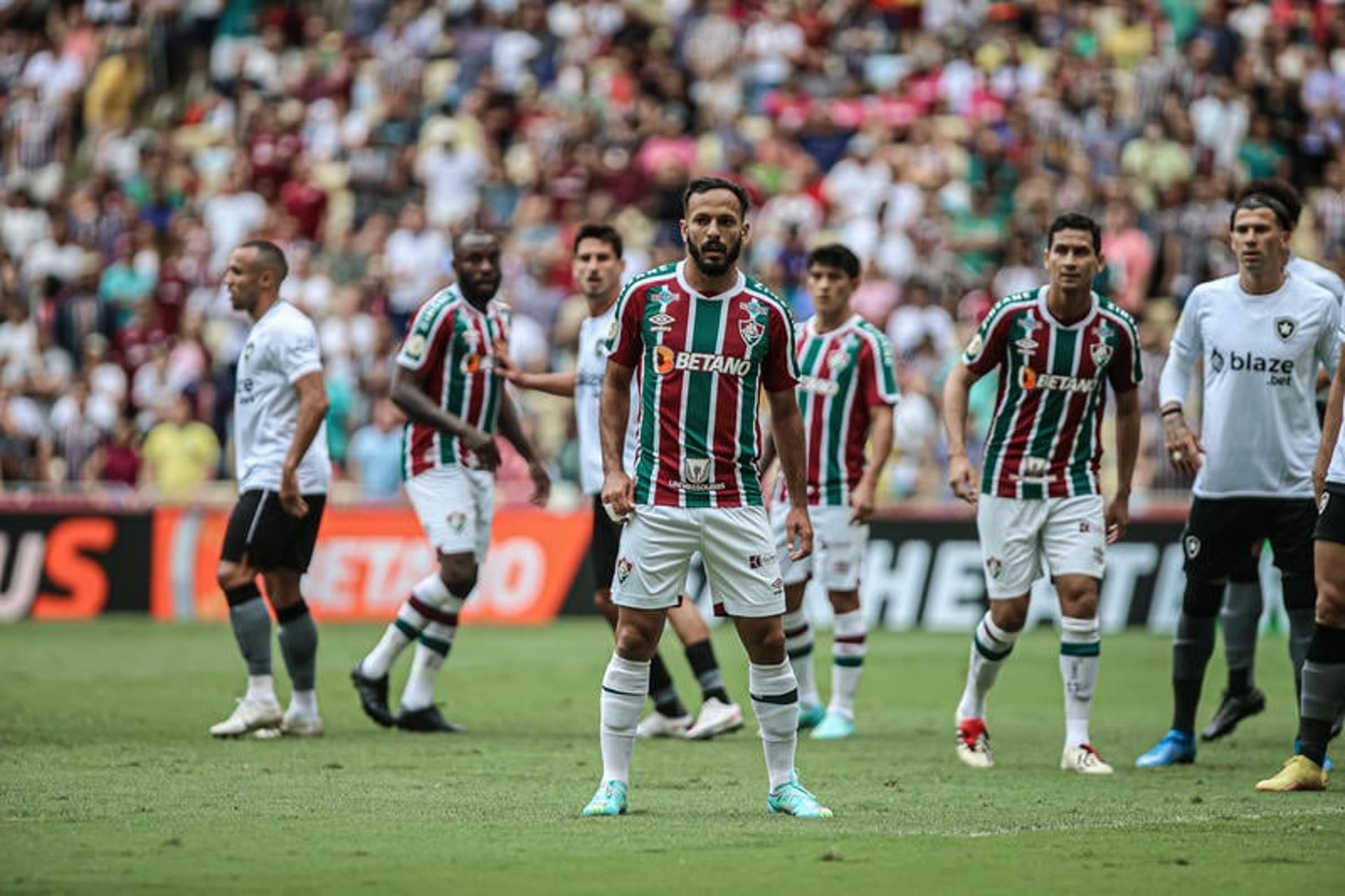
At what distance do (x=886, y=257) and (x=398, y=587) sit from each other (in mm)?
6828

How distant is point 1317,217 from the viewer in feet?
77.9

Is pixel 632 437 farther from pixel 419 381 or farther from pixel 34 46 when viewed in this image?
pixel 34 46

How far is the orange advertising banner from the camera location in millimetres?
23109

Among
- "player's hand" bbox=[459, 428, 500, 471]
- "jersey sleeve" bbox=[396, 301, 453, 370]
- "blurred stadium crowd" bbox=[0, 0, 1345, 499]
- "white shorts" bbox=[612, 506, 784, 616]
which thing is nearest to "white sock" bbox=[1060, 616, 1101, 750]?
"white shorts" bbox=[612, 506, 784, 616]

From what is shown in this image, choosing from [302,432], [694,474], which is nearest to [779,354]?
[694,474]

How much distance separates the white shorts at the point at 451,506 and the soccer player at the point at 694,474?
4.18 meters

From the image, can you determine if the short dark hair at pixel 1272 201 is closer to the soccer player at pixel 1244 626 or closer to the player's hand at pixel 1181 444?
the soccer player at pixel 1244 626

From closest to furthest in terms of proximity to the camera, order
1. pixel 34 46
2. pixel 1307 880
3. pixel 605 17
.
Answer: pixel 1307 880, pixel 605 17, pixel 34 46

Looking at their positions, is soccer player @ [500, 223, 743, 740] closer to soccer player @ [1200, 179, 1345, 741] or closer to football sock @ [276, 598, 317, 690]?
football sock @ [276, 598, 317, 690]

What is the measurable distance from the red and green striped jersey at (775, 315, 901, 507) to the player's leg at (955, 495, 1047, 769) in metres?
2.02

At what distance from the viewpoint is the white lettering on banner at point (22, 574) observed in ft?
78.0

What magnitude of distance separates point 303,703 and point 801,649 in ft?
10.3

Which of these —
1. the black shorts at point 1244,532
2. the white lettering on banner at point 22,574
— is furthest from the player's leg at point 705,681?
the white lettering on banner at point 22,574

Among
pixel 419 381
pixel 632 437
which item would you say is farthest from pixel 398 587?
pixel 632 437
